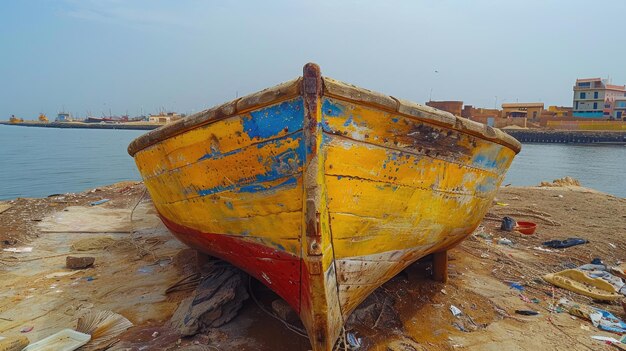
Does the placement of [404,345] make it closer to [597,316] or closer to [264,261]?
[264,261]

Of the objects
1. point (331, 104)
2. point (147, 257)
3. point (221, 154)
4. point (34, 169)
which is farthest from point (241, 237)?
point (34, 169)

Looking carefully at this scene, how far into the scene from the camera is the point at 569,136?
41.5 m

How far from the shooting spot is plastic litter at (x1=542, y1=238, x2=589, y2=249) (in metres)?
5.75

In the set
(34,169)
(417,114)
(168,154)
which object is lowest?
(34,169)

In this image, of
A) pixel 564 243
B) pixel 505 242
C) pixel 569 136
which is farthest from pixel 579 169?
pixel 569 136

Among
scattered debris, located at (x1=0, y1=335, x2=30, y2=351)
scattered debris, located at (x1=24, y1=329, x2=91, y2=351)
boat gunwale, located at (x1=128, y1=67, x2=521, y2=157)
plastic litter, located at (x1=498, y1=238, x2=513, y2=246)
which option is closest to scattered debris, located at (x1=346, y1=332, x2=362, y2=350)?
boat gunwale, located at (x1=128, y1=67, x2=521, y2=157)

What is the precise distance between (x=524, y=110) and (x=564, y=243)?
5706 centimetres

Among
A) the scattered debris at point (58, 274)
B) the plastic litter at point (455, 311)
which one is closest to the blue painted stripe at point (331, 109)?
the plastic litter at point (455, 311)

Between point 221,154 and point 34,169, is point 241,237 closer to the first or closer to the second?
point 221,154

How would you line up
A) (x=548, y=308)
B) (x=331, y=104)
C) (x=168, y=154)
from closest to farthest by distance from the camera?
(x=331, y=104)
(x=168, y=154)
(x=548, y=308)

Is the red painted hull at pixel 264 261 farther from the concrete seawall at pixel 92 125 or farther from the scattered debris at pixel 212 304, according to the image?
the concrete seawall at pixel 92 125

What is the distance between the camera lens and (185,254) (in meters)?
5.14

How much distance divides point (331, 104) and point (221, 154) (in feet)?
2.99

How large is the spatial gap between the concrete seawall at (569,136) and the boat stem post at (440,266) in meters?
41.7
